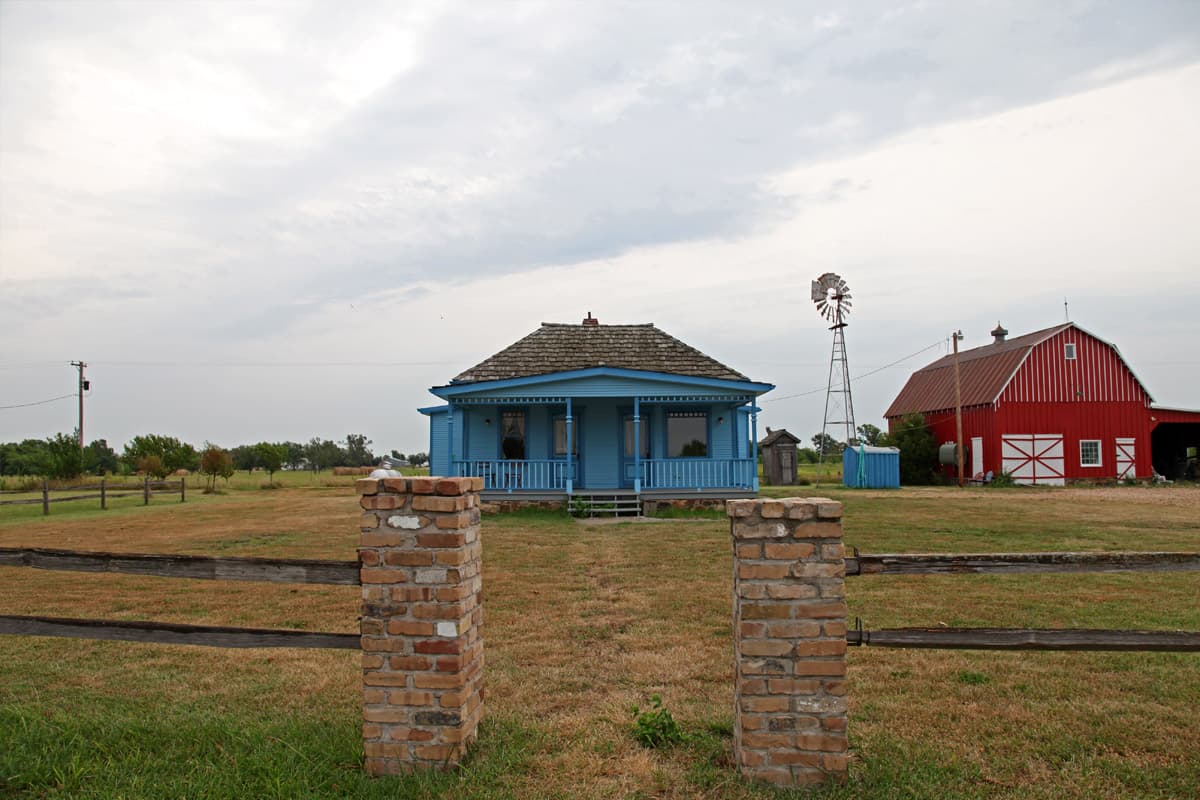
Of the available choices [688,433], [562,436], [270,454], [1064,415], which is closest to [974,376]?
[1064,415]

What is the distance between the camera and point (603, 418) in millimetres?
22078

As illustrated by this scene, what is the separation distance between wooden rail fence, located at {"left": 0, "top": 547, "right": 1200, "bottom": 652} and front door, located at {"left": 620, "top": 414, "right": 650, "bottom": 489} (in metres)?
17.4

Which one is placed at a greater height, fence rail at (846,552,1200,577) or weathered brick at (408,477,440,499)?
weathered brick at (408,477,440,499)

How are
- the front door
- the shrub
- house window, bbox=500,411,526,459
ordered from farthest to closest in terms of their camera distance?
house window, bbox=500,411,526,459
the front door
the shrub

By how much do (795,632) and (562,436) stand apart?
1832cm

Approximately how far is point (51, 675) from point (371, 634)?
3.62 m

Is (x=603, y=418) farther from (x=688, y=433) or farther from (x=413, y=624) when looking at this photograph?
(x=413, y=624)

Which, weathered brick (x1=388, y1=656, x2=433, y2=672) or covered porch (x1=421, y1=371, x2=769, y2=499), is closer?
weathered brick (x1=388, y1=656, x2=433, y2=672)

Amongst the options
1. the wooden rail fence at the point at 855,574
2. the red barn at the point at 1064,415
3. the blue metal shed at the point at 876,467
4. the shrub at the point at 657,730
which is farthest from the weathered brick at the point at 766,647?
the red barn at the point at 1064,415

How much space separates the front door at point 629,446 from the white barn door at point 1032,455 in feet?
59.6

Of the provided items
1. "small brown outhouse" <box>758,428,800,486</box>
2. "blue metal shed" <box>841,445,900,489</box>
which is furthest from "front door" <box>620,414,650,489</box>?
"small brown outhouse" <box>758,428,800,486</box>

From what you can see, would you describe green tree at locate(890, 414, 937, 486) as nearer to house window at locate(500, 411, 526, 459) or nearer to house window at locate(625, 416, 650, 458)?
house window at locate(625, 416, 650, 458)

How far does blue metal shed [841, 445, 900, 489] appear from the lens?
33.8m

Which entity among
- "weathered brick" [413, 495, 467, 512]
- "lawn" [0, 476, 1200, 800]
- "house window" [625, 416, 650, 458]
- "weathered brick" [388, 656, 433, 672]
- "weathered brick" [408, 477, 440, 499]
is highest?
"house window" [625, 416, 650, 458]
